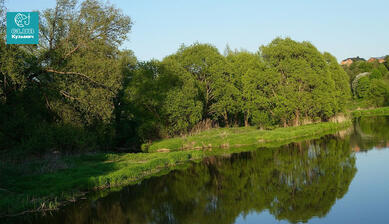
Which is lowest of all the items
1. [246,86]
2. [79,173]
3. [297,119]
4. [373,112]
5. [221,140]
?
[79,173]

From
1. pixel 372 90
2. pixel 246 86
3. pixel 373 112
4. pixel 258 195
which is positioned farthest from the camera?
pixel 372 90

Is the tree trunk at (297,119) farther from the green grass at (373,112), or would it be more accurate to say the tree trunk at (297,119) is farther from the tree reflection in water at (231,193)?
the green grass at (373,112)

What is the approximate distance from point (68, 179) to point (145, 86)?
20.7m

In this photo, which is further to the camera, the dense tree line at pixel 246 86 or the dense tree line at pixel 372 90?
the dense tree line at pixel 372 90

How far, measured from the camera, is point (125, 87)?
42.8m

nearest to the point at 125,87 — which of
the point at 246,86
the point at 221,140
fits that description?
the point at 221,140

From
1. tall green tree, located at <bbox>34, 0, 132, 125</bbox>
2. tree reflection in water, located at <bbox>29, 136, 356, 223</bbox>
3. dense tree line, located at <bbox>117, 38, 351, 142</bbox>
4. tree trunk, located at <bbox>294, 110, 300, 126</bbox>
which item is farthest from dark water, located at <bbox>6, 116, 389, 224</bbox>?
tree trunk, located at <bbox>294, 110, 300, 126</bbox>

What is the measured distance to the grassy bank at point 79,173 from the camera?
54.8 feet

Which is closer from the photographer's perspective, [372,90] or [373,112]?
[373,112]

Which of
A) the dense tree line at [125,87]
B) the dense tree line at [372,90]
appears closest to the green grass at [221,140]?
the dense tree line at [125,87]

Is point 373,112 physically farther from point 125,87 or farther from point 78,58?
point 78,58

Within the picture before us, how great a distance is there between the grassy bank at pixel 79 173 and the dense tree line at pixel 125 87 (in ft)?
10.9

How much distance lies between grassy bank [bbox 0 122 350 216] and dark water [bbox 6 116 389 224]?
4.27 feet

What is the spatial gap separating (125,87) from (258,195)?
2911 centimetres
